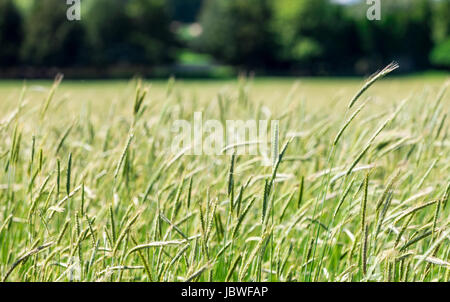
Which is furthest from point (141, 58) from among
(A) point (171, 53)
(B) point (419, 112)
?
(B) point (419, 112)

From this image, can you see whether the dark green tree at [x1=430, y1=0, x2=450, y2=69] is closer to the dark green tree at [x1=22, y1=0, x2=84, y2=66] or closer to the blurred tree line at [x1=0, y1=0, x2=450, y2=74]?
the blurred tree line at [x1=0, y1=0, x2=450, y2=74]

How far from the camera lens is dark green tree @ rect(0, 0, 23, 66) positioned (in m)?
45.2

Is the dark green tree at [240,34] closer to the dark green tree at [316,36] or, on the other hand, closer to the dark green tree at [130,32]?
the dark green tree at [316,36]

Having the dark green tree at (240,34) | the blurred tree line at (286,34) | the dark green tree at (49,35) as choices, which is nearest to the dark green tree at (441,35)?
the blurred tree line at (286,34)

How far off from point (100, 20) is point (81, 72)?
196 inches

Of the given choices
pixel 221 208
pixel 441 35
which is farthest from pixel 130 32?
pixel 221 208

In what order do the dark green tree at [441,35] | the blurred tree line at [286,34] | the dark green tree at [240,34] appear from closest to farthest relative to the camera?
the blurred tree line at [286,34] → the dark green tree at [240,34] → the dark green tree at [441,35]

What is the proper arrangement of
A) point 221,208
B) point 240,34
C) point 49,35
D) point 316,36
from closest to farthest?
1. point 221,208
2. point 49,35
3. point 240,34
4. point 316,36

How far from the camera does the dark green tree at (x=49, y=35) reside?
44.6 meters

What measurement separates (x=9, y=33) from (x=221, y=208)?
160ft

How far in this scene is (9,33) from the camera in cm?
4603

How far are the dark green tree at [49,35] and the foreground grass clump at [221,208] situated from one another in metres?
44.4

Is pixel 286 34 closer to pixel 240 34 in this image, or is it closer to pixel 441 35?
pixel 240 34

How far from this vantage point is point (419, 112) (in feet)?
10.6
